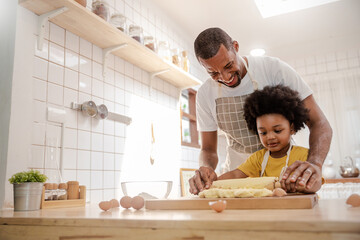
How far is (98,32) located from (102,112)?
17.7 inches

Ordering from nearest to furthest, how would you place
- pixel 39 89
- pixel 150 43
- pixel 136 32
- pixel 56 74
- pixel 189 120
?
pixel 39 89 < pixel 56 74 < pixel 136 32 < pixel 150 43 < pixel 189 120

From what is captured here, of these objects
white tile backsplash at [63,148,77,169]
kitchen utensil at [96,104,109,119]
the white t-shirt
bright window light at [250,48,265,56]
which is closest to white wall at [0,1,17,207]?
white tile backsplash at [63,148,77,169]

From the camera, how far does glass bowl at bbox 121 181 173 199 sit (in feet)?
4.30

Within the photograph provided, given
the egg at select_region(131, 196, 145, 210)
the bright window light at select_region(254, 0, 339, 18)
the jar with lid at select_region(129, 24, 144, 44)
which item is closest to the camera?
the egg at select_region(131, 196, 145, 210)

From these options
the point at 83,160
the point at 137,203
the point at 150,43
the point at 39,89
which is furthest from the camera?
the point at 150,43

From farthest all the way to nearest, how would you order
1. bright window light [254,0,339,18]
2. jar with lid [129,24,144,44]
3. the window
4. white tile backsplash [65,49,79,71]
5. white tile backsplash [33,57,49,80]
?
the window < bright window light [254,0,339,18] < jar with lid [129,24,144,44] < white tile backsplash [65,49,79,71] < white tile backsplash [33,57,49,80]

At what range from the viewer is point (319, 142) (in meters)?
1.21

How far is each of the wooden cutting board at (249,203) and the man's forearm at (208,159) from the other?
0.74m

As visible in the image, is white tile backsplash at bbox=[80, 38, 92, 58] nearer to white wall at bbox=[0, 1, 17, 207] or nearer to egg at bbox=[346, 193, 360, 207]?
white wall at bbox=[0, 1, 17, 207]

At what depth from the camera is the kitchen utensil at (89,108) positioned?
1.75 meters

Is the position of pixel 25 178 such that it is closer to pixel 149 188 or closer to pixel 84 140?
pixel 149 188

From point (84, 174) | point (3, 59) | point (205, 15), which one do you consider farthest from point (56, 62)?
point (205, 15)

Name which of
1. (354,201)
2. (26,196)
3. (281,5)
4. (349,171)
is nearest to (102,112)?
(26,196)

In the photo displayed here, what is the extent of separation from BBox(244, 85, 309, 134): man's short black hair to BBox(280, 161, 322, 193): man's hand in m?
0.38
